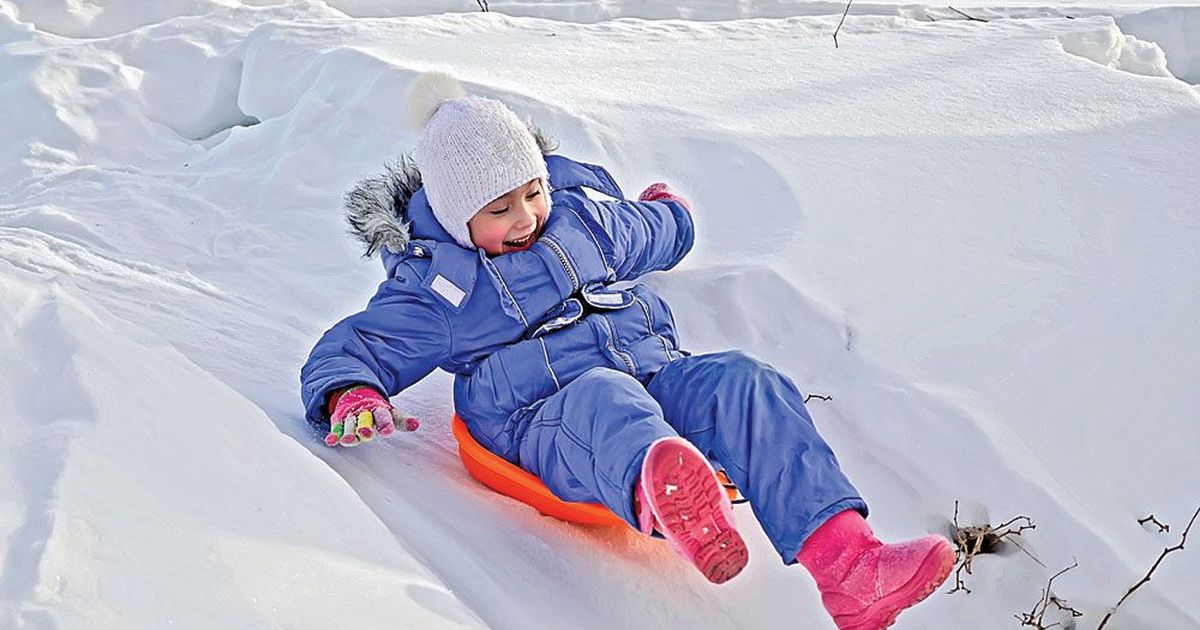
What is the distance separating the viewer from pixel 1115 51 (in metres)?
4.15

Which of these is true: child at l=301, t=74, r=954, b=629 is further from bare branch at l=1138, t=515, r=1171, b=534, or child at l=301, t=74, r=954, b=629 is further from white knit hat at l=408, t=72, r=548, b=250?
bare branch at l=1138, t=515, r=1171, b=534

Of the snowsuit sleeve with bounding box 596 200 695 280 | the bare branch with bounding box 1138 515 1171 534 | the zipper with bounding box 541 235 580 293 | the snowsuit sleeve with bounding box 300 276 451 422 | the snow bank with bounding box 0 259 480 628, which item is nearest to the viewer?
the snow bank with bounding box 0 259 480 628

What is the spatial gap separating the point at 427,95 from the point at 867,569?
1.30m

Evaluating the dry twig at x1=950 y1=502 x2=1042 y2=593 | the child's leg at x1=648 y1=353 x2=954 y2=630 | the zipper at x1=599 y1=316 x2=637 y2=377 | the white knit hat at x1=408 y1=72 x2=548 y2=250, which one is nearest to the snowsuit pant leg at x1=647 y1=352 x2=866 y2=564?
the child's leg at x1=648 y1=353 x2=954 y2=630

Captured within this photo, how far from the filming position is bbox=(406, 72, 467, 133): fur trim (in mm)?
2490

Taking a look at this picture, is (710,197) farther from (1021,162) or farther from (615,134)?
(1021,162)

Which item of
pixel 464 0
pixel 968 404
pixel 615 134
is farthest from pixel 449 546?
pixel 464 0

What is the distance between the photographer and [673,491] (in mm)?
1737

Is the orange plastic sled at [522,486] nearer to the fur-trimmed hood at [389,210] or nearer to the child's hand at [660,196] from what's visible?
the fur-trimmed hood at [389,210]

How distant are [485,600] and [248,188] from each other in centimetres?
207

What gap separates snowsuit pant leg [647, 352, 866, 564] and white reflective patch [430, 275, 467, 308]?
410 millimetres

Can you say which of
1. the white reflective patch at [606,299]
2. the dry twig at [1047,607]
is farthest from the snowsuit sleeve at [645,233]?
the dry twig at [1047,607]

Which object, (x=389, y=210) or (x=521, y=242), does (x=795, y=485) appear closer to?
(x=521, y=242)

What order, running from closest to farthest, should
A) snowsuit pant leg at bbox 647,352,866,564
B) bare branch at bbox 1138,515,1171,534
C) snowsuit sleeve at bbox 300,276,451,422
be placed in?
snowsuit pant leg at bbox 647,352,866,564, bare branch at bbox 1138,515,1171,534, snowsuit sleeve at bbox 300,276,451,422
